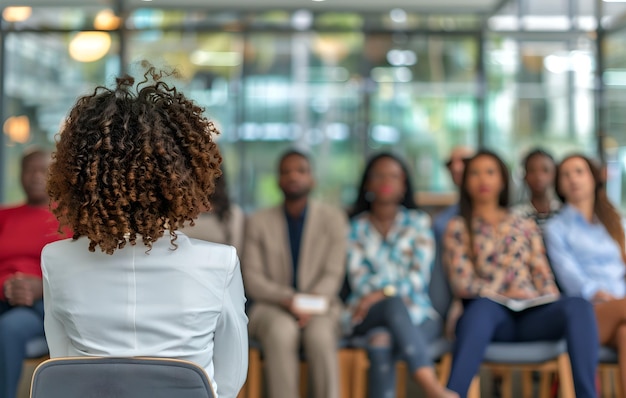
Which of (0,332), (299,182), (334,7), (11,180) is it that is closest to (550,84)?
(334,7)

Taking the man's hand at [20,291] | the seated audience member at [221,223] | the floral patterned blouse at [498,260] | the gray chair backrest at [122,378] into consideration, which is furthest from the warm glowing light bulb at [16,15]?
the gray chair backrest at [122,378]

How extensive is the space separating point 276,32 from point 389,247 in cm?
479

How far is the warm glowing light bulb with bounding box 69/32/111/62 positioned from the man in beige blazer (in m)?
4.26

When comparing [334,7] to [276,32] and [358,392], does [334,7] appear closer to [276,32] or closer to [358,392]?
[276,32]

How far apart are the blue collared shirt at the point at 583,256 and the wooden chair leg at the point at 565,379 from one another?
0.48m

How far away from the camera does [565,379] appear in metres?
4.02

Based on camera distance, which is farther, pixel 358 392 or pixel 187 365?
pixel 358 392

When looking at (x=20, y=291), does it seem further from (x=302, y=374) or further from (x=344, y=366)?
(x=344, y=366)

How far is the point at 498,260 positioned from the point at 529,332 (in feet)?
1.50

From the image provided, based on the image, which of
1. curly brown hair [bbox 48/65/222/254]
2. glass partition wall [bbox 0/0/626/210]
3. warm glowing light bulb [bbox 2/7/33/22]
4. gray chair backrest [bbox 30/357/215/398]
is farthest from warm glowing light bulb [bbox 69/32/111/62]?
gray chair backrest [bbox 30/357/215/398]

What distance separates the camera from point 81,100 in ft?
6.45

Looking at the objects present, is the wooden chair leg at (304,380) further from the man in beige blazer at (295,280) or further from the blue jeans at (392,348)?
the blue jeans at (392,348)

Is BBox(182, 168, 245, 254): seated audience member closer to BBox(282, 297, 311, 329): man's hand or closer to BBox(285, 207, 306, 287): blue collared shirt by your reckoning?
BBox(285, 207, 306, 287): blue collared shirt

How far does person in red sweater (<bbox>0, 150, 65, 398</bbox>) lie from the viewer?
12.7ft
